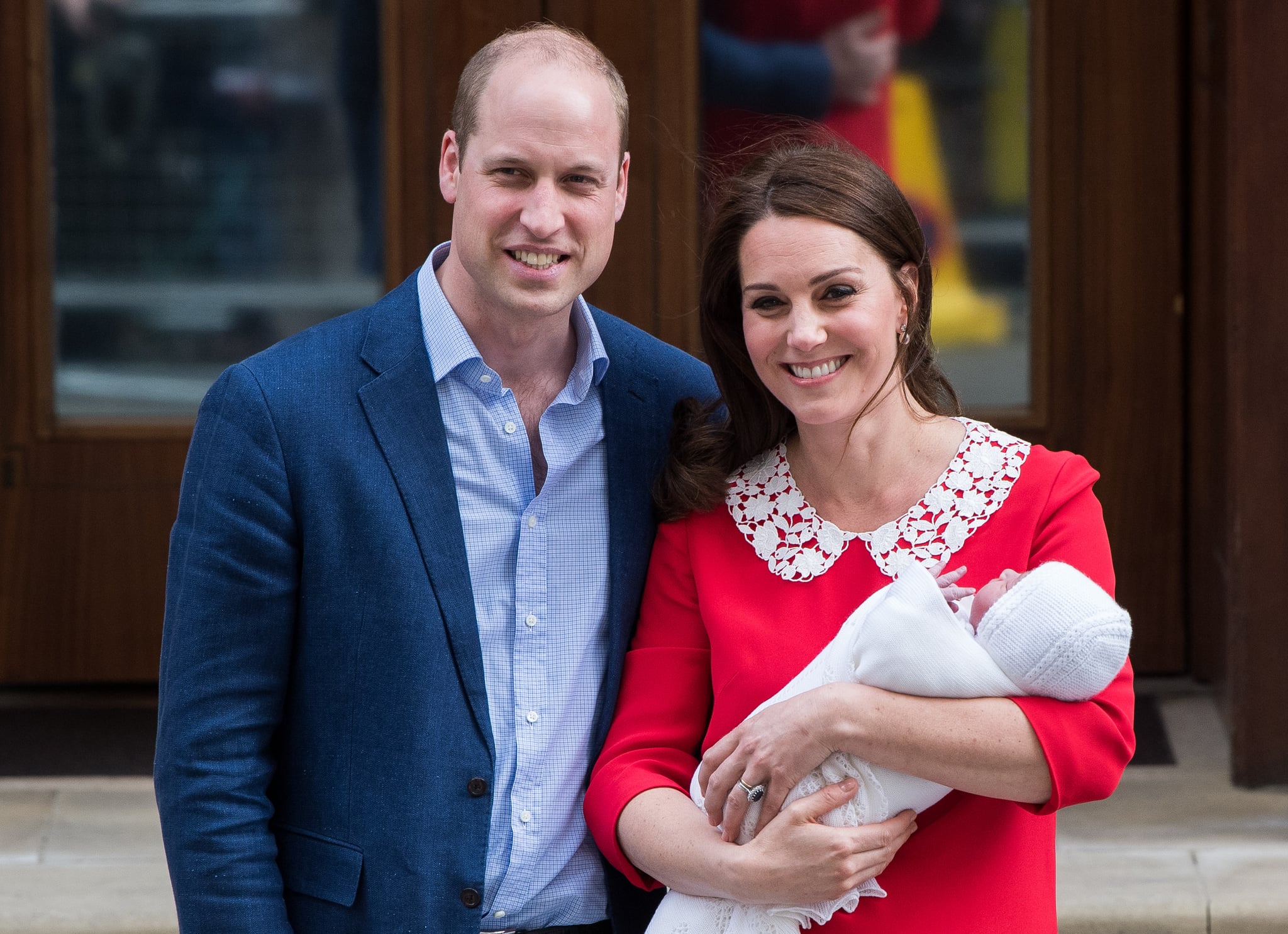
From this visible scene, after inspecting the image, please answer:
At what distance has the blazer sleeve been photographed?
2.02m

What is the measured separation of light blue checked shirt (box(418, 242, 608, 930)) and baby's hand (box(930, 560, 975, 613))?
0.49 meters

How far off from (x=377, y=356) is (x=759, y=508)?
0.59 meters

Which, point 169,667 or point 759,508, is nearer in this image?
point 169,667

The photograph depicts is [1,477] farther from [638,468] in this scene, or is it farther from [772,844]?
[772,844]

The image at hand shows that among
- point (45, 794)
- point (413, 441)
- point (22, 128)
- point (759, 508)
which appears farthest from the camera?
point (22, 128)

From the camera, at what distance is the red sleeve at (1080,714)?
1.91 metres

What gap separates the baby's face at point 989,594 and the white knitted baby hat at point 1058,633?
3 centimetres

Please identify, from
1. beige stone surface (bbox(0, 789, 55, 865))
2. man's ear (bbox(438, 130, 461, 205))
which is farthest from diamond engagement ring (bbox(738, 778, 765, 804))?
beige stone surface (bbox(0, 789, 55, 865))

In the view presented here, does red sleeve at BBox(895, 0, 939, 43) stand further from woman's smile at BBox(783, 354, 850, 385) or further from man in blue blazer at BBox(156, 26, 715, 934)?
woman's smile at BBox(783, 354, 850, 385)

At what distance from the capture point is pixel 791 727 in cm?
196

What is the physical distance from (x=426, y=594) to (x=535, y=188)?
1.87ft

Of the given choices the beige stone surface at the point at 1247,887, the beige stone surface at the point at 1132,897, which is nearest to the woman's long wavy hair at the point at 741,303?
the beige stone surface at the point at 1132,897

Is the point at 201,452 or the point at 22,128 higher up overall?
the point at 22,128

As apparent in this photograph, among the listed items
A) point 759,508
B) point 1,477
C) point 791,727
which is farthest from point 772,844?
point 1,477
